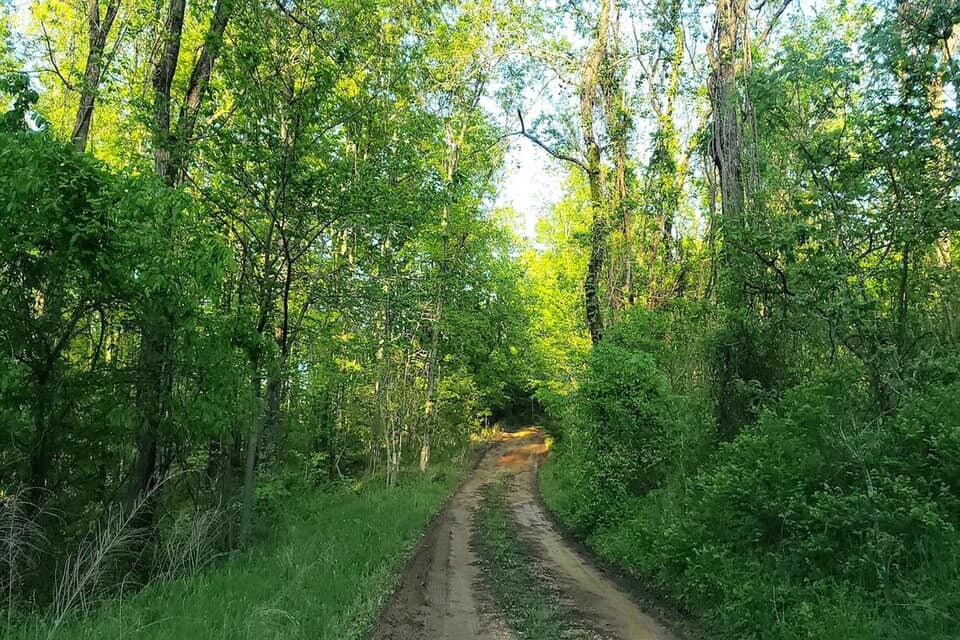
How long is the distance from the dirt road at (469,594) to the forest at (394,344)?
73 millimetres

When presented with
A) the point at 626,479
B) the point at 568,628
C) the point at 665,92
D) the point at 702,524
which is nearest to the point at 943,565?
the point at 702,524

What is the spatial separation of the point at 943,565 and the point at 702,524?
110 inches

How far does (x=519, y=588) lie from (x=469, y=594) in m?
0.72

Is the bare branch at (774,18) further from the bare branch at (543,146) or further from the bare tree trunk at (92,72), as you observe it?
the bare tree trunk at (92,72)

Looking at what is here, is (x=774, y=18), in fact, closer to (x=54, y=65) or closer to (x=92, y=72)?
(x=92, y=72)

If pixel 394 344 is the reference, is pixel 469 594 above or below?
below

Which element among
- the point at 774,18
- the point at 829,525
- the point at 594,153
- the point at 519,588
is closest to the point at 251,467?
the point at 519,588

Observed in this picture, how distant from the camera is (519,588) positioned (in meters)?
7.34

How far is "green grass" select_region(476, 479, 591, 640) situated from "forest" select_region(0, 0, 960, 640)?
72 millimetres

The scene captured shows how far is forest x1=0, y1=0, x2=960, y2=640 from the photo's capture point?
5.32 m

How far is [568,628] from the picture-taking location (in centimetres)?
584

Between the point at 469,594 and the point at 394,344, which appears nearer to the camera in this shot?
the point at 469,594

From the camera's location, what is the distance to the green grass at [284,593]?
455 cm

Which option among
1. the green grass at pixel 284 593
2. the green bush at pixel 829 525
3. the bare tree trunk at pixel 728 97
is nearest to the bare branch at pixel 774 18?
the bare tree trunk at pixel 728 97
